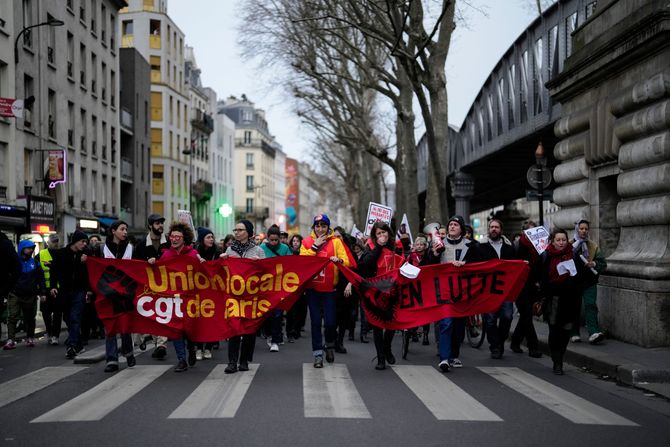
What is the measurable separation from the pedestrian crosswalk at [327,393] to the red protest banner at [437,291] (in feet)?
2.24

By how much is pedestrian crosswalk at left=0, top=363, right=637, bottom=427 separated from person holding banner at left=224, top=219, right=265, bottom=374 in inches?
6.2

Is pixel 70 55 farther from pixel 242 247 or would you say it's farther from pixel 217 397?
pixel 217 397

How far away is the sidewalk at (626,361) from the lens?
424 inches

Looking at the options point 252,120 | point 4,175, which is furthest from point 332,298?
point 252,120

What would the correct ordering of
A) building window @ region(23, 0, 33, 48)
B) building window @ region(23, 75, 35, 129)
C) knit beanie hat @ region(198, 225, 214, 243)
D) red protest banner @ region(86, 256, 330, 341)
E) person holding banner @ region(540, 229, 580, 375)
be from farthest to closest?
building window @ region(23, 75, 35, 129) → building window @ region(23, 0, 33, 48) → knit beanie hat @ region(198, 225, 214, 243) → red protest banner @ region(86, 256, 330, 341) → person holding banner @ region(540, 229, 580, 375)

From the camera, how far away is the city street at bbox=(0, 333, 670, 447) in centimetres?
740

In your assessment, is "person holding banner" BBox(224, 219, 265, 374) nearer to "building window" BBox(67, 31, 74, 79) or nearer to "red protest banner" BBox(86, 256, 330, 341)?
"red protest banner" BBox(86, 256, 330, 341)

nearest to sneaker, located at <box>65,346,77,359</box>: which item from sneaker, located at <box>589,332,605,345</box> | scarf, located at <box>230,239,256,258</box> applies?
scarf, located at <box>230,239,256,258</box>

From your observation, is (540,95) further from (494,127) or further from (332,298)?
(332,298)

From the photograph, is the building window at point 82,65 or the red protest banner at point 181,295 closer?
the red protest banner at point 181,295

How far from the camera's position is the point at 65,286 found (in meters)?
14.7

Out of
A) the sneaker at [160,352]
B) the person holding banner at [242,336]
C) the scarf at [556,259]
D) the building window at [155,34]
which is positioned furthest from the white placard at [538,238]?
the building window at [155,34]

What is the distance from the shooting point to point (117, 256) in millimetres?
12445

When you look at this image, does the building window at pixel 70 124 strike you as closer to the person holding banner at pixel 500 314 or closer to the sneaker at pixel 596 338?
the person holding banner at pixel 500 314
